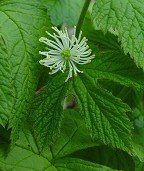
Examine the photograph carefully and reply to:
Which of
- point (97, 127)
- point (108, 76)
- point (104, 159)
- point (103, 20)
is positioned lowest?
point (104, 159)

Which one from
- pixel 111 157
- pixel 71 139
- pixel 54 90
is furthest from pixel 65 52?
pixel 111 157

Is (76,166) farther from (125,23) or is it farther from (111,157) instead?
(125,23)

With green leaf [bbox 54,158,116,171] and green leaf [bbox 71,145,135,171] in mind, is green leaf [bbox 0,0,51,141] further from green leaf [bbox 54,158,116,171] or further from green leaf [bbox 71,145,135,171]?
green leaf [bbox 71,145,135,171]

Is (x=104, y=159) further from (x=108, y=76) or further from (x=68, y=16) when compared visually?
(x=68, y=16)

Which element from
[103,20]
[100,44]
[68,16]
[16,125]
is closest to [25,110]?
[16,125]

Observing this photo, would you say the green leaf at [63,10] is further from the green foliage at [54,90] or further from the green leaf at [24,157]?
the green leaf at [24,157]

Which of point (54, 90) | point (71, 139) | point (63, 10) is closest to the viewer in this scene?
point (54, 90)

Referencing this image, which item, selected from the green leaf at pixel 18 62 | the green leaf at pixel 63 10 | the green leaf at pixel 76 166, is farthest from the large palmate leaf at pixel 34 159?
the green leaf at pixel 63 10
